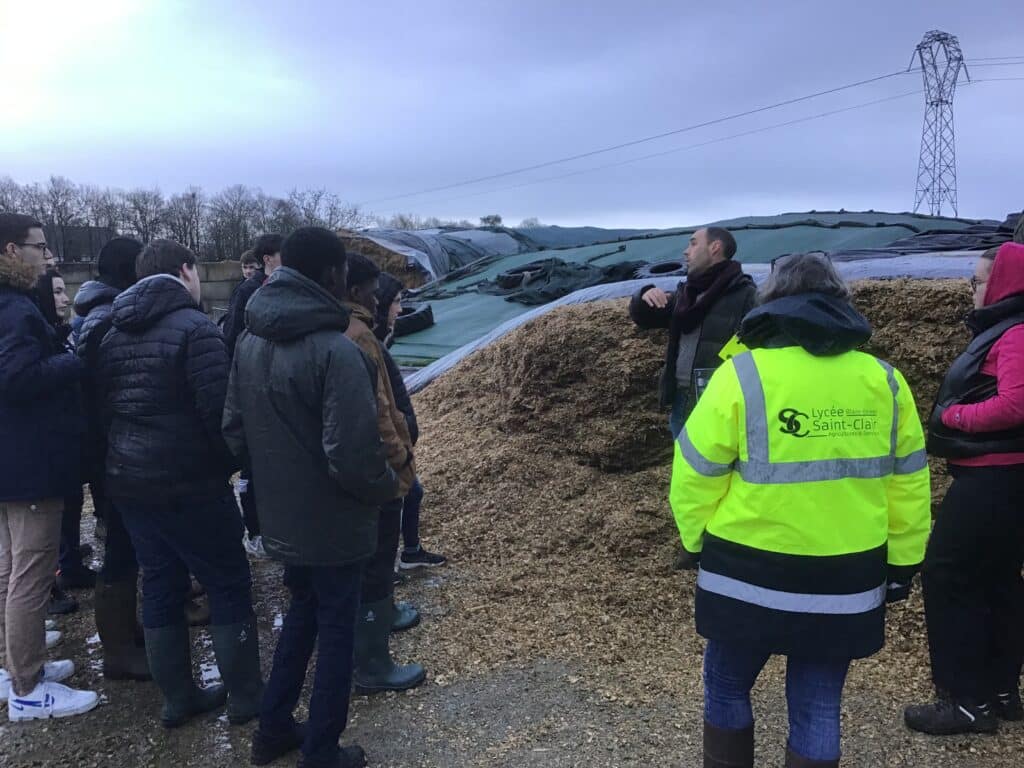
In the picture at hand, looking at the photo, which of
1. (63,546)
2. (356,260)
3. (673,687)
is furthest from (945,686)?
(63,546)

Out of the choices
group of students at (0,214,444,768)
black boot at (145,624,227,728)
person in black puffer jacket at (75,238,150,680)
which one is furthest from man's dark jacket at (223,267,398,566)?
person in black puffer jacket at (75,238,150,680)

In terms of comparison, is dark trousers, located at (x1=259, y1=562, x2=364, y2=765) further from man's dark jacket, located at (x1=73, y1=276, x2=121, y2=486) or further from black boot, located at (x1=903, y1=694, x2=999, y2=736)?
black boot, located at (x1=903, y1=694, x2=999, y2=736)

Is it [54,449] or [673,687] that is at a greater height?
[54,449]

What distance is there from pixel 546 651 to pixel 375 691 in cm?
75

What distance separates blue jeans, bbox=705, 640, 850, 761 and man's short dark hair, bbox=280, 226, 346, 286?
1.61 m

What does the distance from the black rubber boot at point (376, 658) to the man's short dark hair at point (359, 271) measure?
1.25 metres

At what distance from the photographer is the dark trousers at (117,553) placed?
10.6ft

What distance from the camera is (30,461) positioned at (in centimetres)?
291

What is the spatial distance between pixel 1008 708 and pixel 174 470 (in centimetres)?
304

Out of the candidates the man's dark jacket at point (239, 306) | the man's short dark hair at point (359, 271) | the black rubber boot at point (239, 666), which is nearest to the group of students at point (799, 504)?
the man's short dark hair at point (359, 271)

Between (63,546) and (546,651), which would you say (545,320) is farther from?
(63,546)

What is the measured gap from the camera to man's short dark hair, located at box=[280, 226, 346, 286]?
2492mm

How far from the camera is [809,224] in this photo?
977 cm

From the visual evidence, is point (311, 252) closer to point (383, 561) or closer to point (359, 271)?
point (359, 271)
